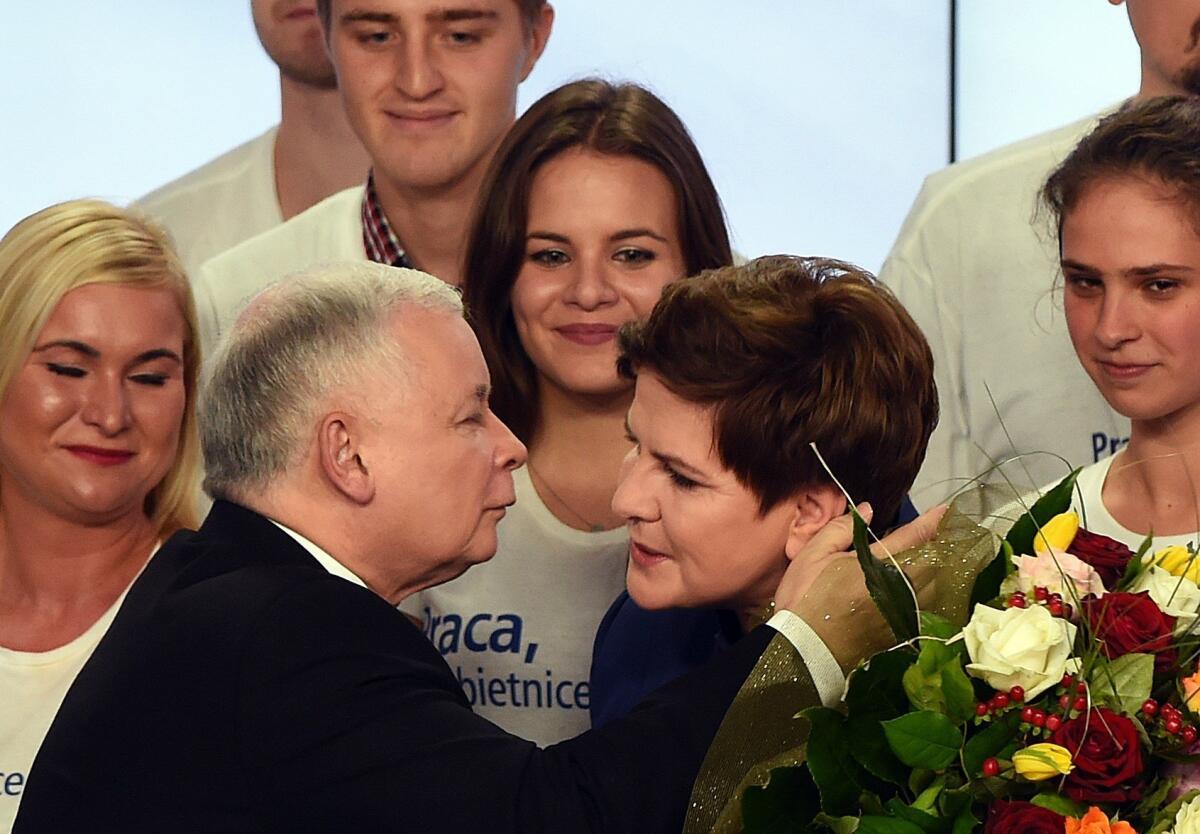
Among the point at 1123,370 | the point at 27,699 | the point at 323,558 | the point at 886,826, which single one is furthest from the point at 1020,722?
the point at 27,699

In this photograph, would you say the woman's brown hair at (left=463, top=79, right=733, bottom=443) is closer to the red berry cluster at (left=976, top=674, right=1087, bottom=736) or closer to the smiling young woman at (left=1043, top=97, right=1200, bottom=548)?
the smiling young woman at (left=1043, top=97, right=1200, bottom=548)

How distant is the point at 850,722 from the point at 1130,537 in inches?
39.6

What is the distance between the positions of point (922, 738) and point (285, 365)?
0.79 m

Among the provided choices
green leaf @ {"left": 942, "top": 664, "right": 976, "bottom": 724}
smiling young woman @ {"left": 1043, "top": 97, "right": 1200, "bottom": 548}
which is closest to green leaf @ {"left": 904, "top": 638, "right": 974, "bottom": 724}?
green leaf @ {"left": 942, "top": 664, "right": 976, "bottom": 724}

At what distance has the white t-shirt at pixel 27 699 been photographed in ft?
8.52

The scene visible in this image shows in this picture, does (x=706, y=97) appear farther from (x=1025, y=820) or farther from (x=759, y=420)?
(x=1025, y=820)

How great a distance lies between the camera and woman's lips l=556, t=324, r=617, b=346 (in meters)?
2.62

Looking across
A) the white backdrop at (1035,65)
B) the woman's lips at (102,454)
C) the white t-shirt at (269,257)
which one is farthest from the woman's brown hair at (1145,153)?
the white backdrop at (1035,65)

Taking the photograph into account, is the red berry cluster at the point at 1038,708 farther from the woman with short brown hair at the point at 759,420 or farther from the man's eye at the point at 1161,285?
the man's eye at the point at 1161,285

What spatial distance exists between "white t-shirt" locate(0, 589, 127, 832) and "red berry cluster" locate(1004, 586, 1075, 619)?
163cm

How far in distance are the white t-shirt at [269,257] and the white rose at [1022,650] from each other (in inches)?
73.5

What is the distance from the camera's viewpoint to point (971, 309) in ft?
9.32

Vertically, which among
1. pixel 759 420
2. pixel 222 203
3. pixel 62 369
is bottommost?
pixel 759 420

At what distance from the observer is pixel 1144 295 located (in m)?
2.22
